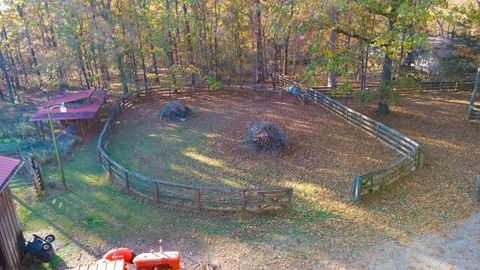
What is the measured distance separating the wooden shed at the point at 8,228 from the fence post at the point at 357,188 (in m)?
10.1

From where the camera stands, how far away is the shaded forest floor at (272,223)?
929 centimetres

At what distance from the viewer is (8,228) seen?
862cm

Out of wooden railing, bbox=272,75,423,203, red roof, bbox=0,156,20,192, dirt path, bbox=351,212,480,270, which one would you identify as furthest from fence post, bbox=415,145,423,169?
red roof, bbox=0,156,20,192

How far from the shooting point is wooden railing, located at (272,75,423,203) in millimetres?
11680

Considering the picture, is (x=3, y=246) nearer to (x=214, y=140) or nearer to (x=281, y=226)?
(x=281, y=226)

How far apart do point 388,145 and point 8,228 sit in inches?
588

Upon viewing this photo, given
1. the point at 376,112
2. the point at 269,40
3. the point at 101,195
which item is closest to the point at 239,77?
the point at 269,40

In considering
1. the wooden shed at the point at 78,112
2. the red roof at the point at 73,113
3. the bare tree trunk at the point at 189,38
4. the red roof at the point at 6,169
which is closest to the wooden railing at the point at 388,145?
the red roof at the point at 6,169

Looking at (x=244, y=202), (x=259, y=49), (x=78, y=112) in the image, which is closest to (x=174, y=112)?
(x=78, y=112)

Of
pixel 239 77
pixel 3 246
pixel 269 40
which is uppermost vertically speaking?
pixel 269 40

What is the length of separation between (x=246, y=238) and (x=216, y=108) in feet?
48.2

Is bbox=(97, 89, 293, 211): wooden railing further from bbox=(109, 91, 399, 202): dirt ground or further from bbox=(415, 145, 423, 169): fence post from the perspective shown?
bbox=(415, 145, 423, 169): fence post

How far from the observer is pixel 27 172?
1503 centimetres

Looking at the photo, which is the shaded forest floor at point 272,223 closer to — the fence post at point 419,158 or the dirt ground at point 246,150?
the fence post at point 419,158
